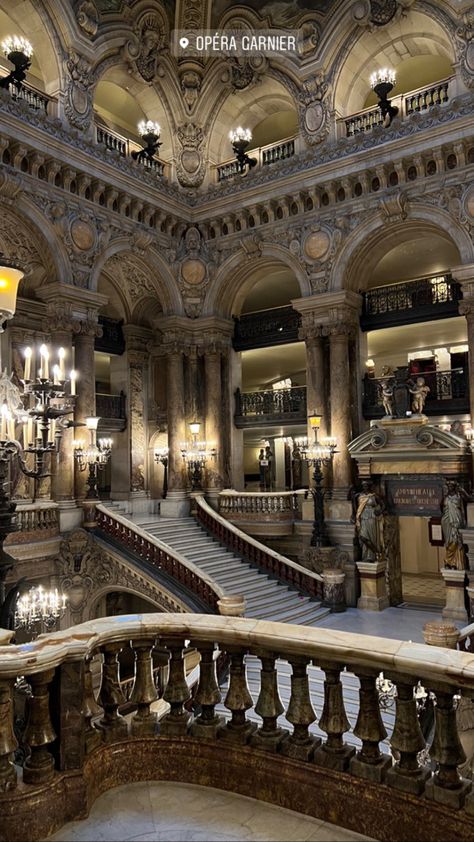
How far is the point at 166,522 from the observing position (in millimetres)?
15898

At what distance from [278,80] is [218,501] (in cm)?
1267

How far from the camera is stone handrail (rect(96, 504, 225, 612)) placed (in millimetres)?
11930

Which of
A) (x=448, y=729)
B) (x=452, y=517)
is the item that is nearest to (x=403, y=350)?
(x=452, y=517)

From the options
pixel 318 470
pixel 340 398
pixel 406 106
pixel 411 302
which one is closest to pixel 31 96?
pixel 406 106

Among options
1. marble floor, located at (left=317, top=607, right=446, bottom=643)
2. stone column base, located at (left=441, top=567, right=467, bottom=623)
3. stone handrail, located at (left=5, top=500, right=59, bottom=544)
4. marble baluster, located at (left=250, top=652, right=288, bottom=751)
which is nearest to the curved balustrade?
marble floor, located at (left=317, top=607, right=446, bottom=643)

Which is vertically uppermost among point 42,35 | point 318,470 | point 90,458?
point 42,35

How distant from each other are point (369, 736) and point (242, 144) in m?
16.1

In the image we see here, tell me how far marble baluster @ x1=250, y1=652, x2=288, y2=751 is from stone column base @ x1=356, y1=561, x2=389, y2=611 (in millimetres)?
11623

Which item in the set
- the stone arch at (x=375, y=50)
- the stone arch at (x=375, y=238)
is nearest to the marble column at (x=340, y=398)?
the stone arch at (x=375, y=238)

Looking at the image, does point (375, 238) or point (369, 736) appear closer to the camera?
point (369, 736)

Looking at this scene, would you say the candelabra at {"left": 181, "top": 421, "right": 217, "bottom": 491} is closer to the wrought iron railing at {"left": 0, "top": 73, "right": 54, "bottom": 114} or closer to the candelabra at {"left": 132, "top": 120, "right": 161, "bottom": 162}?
the candelabra at {"left": 132, "top": 120, "right": 161, "bottom": 162}

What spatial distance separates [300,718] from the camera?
303 centimetres

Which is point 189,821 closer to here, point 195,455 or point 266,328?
point 195,455

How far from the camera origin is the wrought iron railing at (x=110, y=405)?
18859mm
